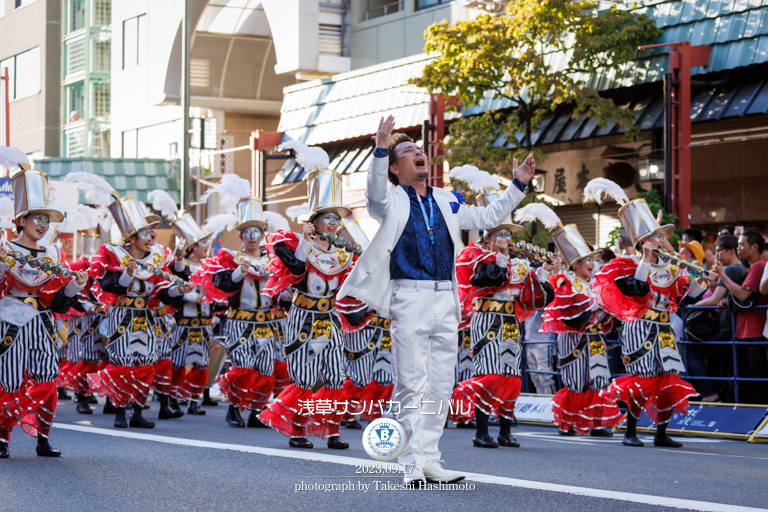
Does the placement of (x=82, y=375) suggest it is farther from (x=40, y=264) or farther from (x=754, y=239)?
(x=754, y=239)

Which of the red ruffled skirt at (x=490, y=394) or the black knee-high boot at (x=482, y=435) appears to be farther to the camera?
the red ruffled skirt at (x=490, y=394)

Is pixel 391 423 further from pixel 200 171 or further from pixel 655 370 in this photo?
pixel 200 171

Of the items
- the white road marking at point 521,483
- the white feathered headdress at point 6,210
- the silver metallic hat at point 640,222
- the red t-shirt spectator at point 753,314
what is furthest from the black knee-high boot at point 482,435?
the white feathered headdress at point 6,210

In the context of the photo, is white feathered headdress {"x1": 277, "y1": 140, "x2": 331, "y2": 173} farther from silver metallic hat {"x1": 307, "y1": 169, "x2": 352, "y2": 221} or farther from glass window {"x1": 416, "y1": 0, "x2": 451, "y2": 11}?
glass window {"x1": 416, "y1": 0, "x2": 451, "y2": 11}

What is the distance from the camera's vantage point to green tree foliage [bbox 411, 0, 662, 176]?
1662 centimetres

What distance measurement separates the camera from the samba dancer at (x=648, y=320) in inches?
348

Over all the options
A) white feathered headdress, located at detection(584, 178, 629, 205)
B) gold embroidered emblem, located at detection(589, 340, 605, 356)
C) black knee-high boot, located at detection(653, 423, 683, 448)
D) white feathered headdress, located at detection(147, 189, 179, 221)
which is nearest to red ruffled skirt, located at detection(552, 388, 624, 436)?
gold embroidered emblem, located at detection(589, 340, 605, 356)

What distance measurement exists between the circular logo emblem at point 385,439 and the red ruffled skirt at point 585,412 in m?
4.44

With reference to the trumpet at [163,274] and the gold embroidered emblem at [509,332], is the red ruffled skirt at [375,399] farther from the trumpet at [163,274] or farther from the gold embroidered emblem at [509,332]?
the trumpet at [163,274]

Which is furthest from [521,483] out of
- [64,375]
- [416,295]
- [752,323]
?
[64,375]

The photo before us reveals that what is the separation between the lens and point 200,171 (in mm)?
31672

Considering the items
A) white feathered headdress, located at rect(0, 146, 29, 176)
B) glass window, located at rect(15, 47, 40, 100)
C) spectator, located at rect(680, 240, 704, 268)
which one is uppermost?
glass window, located at rect(15, 47, 40, 100)

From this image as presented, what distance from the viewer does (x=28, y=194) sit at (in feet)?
25.5

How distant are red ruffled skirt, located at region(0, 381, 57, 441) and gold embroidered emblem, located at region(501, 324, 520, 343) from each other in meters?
3.67
